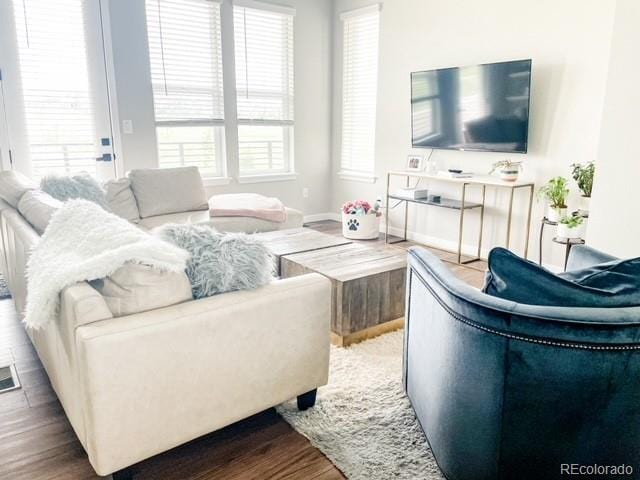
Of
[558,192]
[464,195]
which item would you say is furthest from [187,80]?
[558,192]

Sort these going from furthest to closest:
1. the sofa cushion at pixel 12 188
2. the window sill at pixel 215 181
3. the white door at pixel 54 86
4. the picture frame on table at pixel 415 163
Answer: the window sill at pixel 215 181 < the picture frame on table at pixel 415 163 < the white door at pixel 54 86 < the sofa cushion at pixel 12 188

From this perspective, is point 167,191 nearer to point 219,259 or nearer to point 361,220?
point 361,220

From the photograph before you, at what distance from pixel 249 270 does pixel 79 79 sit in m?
3.49

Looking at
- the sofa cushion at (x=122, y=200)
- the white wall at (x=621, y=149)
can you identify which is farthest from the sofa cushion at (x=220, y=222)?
the white wall at (x=621, y=149)

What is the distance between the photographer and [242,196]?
4410 millimetres

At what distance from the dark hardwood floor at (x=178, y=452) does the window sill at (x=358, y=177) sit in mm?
3847

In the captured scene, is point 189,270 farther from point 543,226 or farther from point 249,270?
point 543,226

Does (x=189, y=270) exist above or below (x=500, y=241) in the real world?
above

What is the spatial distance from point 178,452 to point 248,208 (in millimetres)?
2462

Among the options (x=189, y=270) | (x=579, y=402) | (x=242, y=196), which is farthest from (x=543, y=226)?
(x=189, y=270)

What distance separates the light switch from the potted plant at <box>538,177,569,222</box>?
3.65m

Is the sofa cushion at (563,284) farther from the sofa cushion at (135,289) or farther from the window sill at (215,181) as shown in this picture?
the window sill at (215,181)

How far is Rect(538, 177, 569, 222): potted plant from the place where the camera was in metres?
3.64

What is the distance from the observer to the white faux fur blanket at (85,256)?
1537 mm
